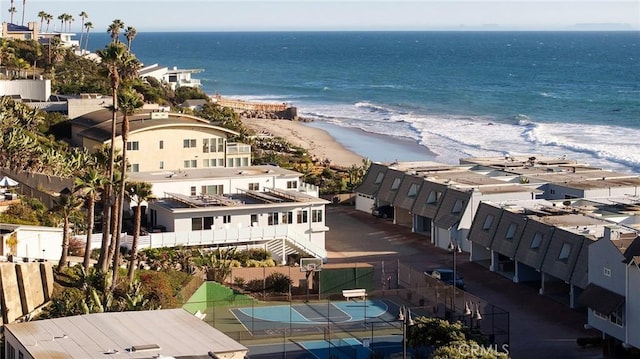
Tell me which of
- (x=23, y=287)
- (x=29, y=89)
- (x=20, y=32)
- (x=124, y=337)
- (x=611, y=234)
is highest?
(x=20, y=32)

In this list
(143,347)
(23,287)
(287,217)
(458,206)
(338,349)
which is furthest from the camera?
(458,206)

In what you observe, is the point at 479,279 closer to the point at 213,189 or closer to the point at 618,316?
the point at 618,316

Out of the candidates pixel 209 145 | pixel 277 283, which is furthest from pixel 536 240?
pixel 209 145

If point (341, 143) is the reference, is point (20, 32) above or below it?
above

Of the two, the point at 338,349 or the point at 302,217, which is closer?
the point at 338,349

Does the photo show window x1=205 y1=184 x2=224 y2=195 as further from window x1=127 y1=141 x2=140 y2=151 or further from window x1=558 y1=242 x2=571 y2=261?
window x1=558 y1=242 x2=571 y2=261

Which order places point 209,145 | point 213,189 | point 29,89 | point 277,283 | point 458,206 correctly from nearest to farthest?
point 277,283, point 458,206, point 213,189, point 209,145, point 29,89
